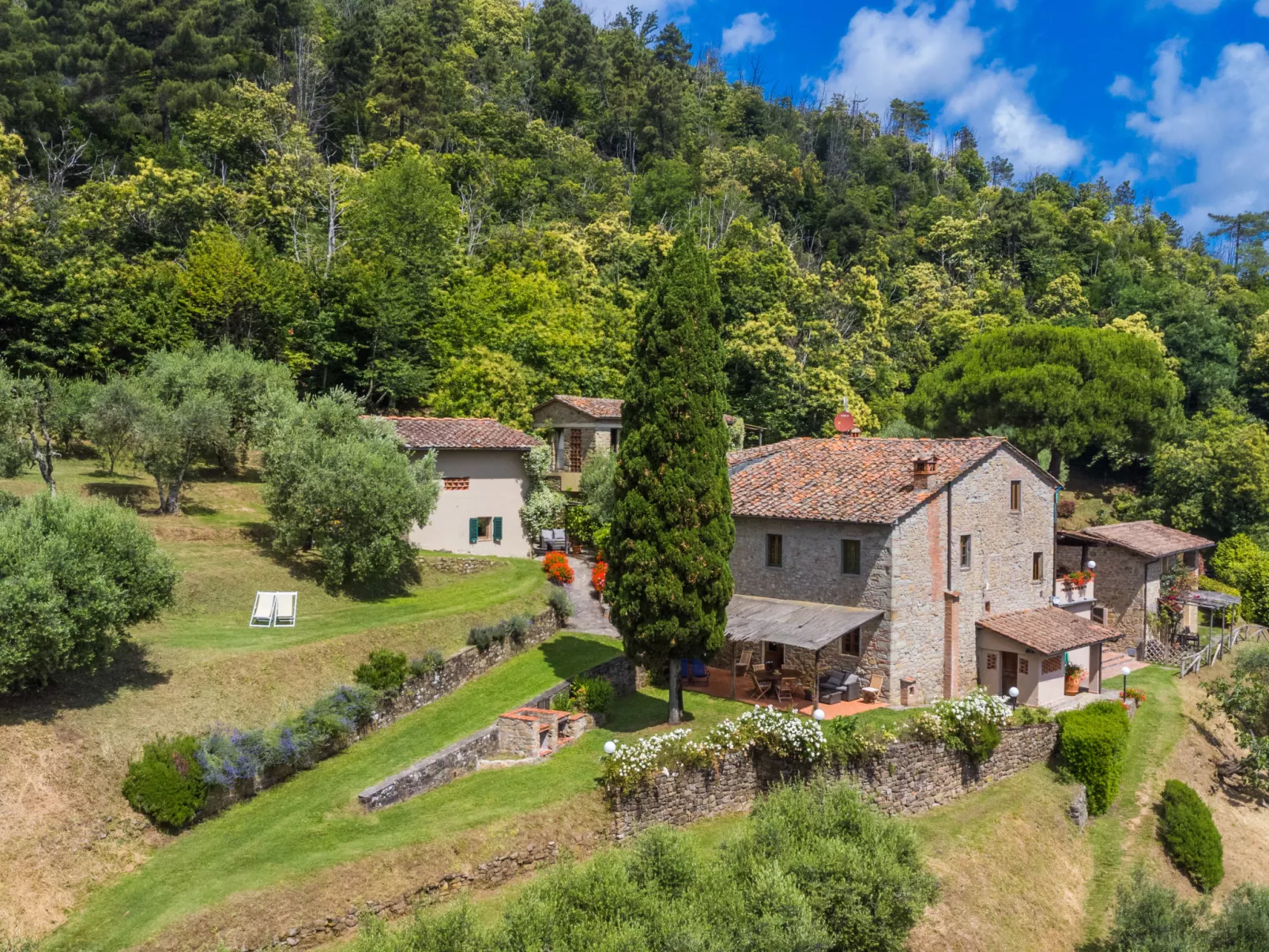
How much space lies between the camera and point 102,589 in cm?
1911

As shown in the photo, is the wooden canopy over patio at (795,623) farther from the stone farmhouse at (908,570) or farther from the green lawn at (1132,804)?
the green lawn at (1132,804)

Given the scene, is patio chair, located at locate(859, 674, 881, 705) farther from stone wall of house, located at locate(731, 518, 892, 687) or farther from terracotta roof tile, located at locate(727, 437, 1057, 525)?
terracotta roof tile, located at locate(727, 437, 1057, 525)

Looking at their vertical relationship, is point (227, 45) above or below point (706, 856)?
above

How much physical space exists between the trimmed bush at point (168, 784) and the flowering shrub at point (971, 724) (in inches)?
683

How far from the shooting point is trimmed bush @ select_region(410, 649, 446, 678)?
24938mm

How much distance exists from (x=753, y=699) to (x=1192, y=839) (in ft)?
40.6

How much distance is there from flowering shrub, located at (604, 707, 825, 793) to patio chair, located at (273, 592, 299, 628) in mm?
10939

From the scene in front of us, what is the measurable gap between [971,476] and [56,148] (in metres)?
63.6

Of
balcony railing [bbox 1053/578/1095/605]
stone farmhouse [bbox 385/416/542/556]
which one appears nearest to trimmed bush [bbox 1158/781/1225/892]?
balcony railing [bbox 1053/578/1095/605]

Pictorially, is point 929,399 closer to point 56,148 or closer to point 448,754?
point 448,754

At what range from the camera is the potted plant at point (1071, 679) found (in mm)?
31578

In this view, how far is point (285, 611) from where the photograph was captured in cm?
2678

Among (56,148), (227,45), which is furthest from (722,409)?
(227,45)

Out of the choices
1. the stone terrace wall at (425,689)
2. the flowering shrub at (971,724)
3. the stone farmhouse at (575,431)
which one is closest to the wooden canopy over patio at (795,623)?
the flowering shrub at (971,724)
